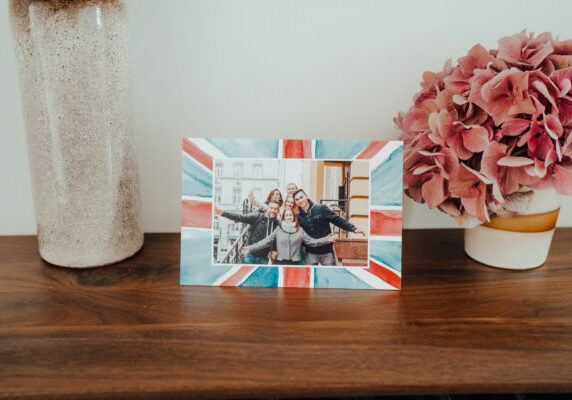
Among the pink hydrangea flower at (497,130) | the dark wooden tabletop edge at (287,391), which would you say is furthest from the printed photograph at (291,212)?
the dark wooden tabletop edge at (287,391)

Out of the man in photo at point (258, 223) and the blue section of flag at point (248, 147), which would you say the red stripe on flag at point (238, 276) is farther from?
the blue section of flag at point (248, 147)

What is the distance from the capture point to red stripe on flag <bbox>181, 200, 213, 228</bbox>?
2.00ft

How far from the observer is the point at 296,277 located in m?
0.61

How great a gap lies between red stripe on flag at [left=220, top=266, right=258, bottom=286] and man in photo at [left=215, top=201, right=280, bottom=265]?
0.04ft

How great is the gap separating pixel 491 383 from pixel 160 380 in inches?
13.5

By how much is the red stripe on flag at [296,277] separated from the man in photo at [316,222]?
0.07 ft

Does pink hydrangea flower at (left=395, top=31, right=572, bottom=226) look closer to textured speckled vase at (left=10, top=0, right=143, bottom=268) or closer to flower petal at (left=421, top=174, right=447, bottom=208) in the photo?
flower petal at (left=421, top=174, right=447, bottom=208)

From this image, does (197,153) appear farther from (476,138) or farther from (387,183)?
(476,138)

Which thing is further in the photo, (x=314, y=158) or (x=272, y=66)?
(x=272, y=66)

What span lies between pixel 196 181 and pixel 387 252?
31 centimetres

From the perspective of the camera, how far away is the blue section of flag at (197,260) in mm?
610

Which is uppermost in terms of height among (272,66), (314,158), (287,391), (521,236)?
(272,66)

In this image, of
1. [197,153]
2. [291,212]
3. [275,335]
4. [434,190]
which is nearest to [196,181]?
[197,153]

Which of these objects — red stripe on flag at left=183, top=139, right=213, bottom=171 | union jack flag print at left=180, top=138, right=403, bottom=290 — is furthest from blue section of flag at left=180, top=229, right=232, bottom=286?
red stripe on flag at left=183, top=139, right=213, bottom=171
